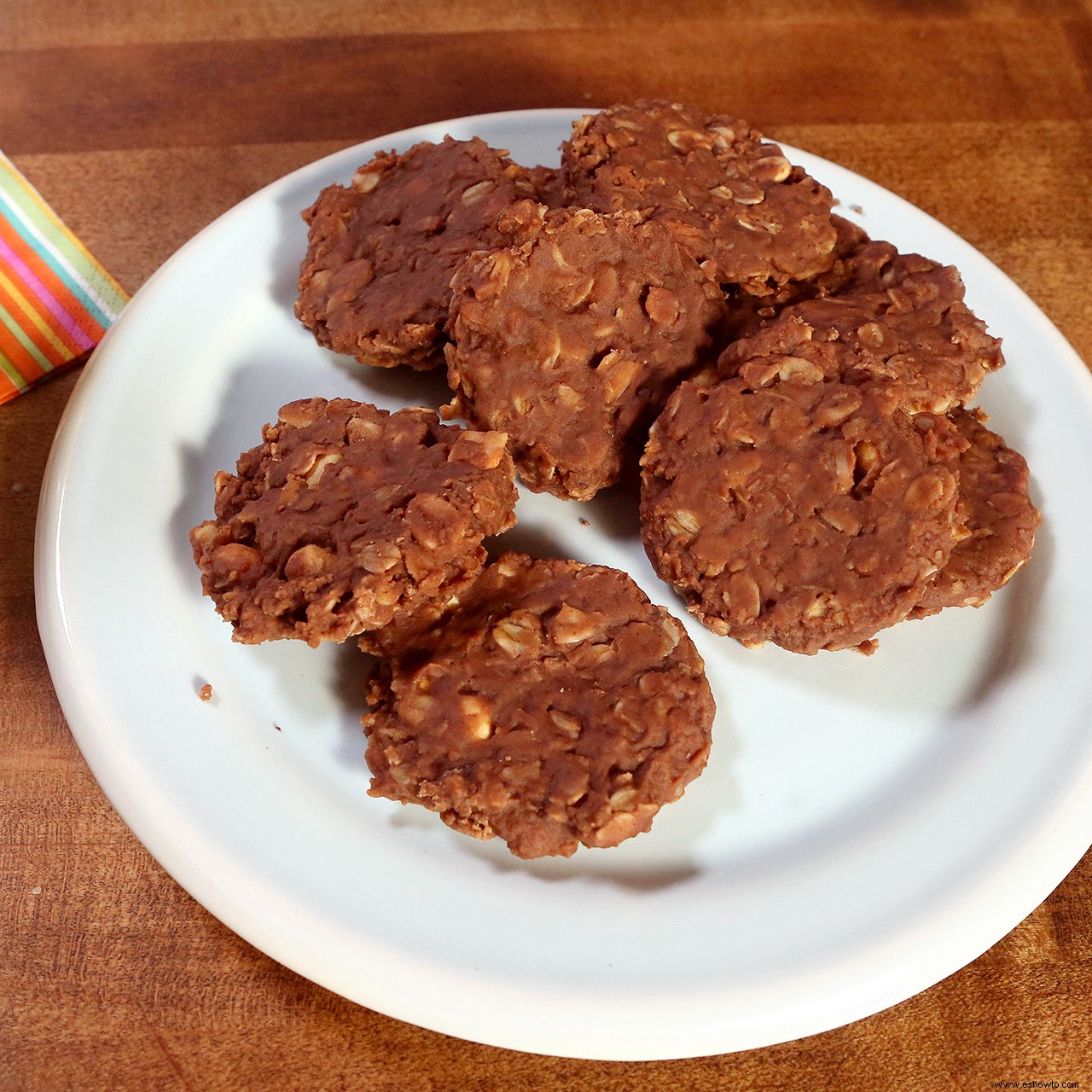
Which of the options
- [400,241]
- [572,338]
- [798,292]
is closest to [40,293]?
[400,241]

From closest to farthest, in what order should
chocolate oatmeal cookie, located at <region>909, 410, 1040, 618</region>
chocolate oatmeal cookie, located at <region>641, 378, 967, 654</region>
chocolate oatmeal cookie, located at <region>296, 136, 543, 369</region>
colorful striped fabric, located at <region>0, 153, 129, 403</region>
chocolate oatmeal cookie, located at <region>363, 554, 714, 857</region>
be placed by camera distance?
chocolate oatmeal cookie, located at <region>363, 554, 714, 857</region>
chocolate oatmeal cookie, located at <region>641, 378, 967, 654</region>
chocolate oatmeal cookie, located at <region>909, 410, 1040, 618</region>
chocolate oatmeal cookie, located at <region>296, 136, 543, 369</region>
colorful striped fabric, located at <region>0, 153, 129, 403</region>

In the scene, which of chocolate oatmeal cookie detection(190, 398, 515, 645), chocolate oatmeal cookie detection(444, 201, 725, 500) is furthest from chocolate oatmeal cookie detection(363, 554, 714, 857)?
chocolate oatmeal cookie detection(444, 201, 725, 500)

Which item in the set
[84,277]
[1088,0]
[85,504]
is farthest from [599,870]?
[1088,0]

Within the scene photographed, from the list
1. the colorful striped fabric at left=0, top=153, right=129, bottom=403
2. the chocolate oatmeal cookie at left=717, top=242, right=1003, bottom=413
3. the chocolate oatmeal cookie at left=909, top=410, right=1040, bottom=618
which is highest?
the colorful striped fabric at left=0, top=153, right=129, bottom=403

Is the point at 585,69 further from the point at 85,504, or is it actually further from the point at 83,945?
the point at 83,945

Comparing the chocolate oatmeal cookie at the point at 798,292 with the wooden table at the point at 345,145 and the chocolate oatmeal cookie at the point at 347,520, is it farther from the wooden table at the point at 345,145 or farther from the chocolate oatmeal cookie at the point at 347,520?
the wooden table at the point at 345,145

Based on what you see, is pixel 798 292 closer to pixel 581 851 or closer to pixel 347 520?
pixel 347 520

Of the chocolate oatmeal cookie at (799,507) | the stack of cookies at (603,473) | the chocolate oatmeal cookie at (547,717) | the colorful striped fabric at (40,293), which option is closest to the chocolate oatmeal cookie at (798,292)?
the stack of cookies at (603,473)

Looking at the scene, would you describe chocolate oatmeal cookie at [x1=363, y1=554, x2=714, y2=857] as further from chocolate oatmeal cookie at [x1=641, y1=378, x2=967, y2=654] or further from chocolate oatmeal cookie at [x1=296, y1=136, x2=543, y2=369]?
chocolate oatmeal cookie at [x1=296, y1=136, x2=543, y2=369]
